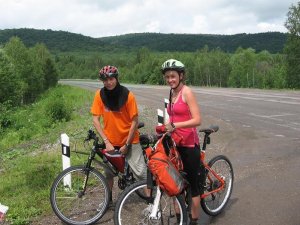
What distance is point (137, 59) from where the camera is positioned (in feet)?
496

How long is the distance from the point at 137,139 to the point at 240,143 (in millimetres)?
5739

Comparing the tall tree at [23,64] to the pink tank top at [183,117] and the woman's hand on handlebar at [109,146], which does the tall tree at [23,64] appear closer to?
the woman's hand on handlebar at [109,146]

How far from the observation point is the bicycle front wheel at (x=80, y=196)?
542cm

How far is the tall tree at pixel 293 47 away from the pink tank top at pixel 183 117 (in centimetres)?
5075

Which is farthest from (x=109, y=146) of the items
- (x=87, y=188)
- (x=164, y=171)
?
(x=164, y=171)

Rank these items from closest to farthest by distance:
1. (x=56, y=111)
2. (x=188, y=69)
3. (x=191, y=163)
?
(x=191, y=163)
(x=56, y=111)
(x=188, y=69)

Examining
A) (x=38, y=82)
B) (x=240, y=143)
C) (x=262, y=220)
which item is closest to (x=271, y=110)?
(x=240, y=143)

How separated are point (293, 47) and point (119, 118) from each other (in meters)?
52.0

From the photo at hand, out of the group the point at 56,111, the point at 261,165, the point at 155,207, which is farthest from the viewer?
the point at 56,111

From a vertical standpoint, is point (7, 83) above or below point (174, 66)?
below

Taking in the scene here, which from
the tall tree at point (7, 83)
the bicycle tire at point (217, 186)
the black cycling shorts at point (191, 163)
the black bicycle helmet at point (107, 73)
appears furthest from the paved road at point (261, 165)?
the tall tree at point (7, 83)

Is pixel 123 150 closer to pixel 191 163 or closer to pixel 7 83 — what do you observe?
pixel 191 163

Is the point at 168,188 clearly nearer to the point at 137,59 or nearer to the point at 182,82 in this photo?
the point at 182,82

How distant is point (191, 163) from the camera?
4.84 metres
